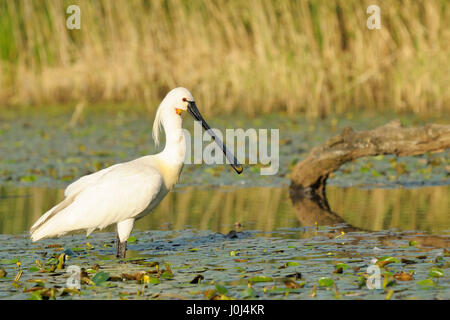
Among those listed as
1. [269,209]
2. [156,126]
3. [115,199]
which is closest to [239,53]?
[269,209]

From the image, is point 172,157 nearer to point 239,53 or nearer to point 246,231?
point 246,231

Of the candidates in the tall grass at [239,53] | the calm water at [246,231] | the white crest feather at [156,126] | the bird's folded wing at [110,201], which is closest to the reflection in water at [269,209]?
the calm water at [246,231]

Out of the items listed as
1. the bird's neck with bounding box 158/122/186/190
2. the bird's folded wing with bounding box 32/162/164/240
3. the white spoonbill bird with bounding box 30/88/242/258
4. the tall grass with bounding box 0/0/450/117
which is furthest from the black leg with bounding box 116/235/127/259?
the tall grass with bounding box 0/0/450/117

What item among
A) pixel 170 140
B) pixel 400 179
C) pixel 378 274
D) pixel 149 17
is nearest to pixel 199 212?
pixel 170 140

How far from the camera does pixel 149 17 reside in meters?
18.2

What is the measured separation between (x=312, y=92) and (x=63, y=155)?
16.5ft

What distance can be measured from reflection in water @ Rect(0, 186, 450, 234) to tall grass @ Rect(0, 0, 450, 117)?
5.31m

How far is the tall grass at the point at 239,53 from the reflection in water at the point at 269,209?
5.31 meters

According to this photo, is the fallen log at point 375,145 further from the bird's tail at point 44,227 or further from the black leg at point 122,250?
the bird's tail at point 44,227

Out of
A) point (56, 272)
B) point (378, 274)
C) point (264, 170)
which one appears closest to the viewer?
point (378, 274)

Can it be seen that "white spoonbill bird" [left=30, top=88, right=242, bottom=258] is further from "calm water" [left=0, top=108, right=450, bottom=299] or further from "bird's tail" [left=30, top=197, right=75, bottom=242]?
"calm water" [left=0, top=108, right=450, bottom=299]

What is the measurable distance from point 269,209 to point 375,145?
4.64ft

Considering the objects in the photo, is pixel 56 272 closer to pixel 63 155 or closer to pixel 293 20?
pixel 63 155

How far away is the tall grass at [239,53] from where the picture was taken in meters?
16.3
